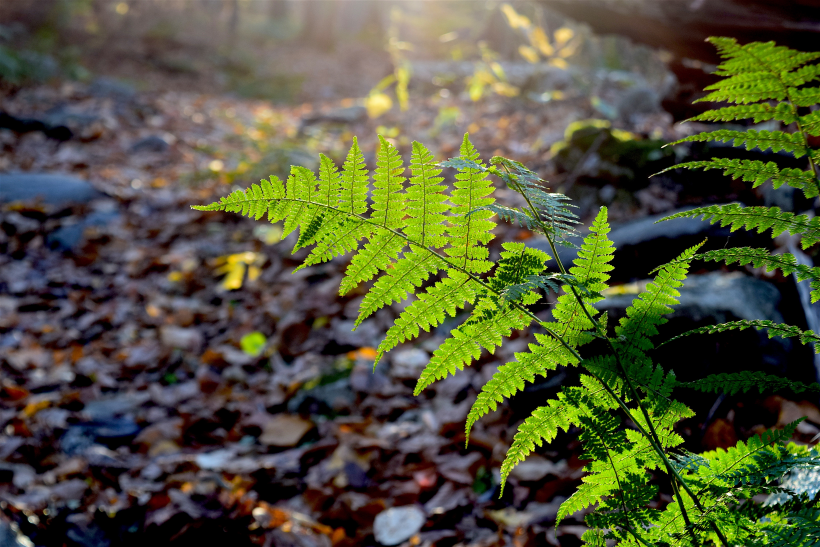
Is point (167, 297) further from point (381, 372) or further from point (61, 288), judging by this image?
point (381, 372)

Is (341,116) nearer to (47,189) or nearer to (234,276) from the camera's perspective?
(47,189)

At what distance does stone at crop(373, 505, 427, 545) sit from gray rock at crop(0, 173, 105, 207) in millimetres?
5075

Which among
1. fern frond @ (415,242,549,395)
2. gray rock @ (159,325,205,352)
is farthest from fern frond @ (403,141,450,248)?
gray rock @ (159,325,205,352)

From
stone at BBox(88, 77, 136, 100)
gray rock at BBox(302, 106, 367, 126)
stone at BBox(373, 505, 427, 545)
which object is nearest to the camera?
stone at BBox(373, 505, 427, 545)

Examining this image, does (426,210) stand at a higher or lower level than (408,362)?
higher

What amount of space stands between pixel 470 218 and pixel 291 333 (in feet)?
8.66

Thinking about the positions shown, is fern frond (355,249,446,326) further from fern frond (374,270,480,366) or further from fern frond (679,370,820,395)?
fern frond (679,370,820,395)

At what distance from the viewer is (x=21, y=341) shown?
355 centimetres

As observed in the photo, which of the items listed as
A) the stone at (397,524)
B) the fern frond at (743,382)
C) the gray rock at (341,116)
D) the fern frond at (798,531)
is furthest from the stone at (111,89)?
the fern frond at (798,531)

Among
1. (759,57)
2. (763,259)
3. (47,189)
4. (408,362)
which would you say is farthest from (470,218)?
(47,189)

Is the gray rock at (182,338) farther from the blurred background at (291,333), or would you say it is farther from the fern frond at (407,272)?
the fern frond at (407,272)

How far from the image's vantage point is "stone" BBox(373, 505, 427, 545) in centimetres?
190

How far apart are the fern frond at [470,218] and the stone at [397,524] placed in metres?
1.34

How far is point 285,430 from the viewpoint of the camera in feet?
8.70
